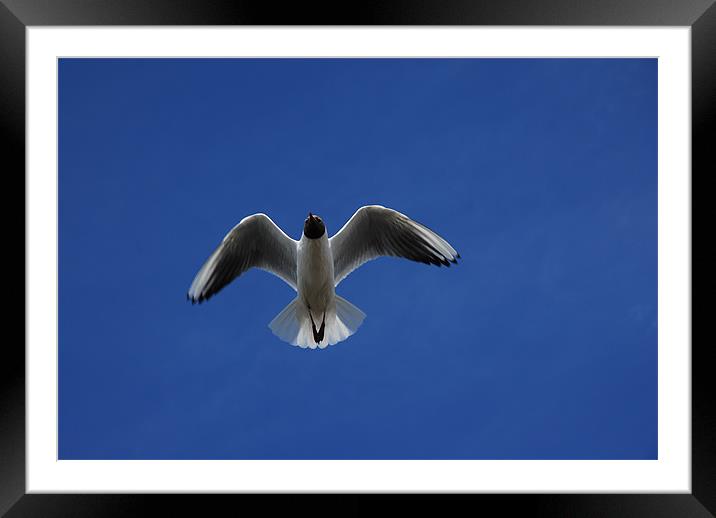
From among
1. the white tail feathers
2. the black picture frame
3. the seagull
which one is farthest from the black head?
the black picture frame

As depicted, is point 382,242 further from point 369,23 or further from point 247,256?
point 369,23

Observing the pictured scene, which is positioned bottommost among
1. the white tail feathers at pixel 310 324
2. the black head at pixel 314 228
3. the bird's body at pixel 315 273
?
the white tail feathers at pixel 310 324

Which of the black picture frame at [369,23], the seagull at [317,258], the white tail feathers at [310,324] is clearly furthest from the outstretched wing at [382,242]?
the black picture frame at [369,23]

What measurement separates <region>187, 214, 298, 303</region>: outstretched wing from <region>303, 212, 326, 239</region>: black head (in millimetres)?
111

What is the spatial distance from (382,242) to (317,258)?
0.39 m

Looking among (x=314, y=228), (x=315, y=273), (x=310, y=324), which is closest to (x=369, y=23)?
(x=314, y=228)

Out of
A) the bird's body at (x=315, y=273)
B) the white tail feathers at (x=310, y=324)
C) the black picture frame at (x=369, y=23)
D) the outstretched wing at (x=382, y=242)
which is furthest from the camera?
the white tail feathers at (x=310, y=324)

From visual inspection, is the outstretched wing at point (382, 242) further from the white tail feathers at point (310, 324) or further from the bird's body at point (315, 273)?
the white tail feathers at point (310, 324)

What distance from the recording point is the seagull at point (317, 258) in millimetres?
4078

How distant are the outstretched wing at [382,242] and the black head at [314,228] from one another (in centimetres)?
10

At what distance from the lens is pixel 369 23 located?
8.27 feet

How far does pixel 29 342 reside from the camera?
2586 millimetres

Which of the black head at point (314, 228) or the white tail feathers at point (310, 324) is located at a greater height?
the black head at point (314, 228)

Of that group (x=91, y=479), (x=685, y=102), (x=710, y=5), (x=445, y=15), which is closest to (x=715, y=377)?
(x=685, y=102)
